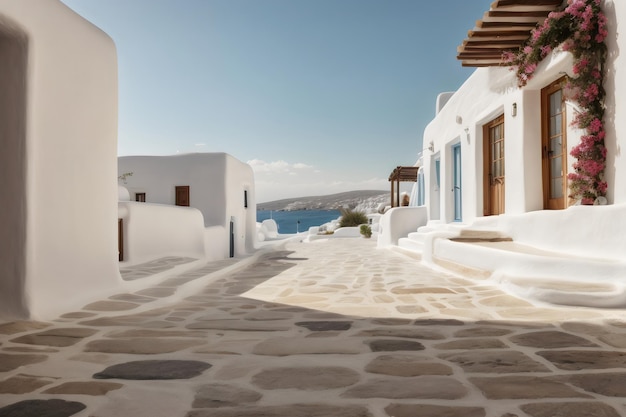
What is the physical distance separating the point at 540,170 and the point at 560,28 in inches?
88.7

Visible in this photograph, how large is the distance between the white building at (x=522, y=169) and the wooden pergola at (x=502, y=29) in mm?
16

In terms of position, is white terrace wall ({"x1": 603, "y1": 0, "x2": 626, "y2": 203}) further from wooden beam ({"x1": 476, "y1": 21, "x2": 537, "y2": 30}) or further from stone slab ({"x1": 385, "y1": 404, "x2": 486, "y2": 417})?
stone slab ({"x1": 385, "y1": 404, "x2": 486, "y2": 417})

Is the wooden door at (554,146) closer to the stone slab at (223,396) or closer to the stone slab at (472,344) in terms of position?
the stone slab at (472,344)

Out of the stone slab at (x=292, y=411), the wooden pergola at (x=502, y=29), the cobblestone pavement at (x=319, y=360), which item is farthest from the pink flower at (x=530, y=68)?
the stone slab at (x=292, y=411)

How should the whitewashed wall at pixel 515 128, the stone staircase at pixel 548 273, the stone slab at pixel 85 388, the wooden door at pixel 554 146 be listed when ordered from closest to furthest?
the stone slab at pixel 85 388, the stone staircase at pixel 548 273, the whitewashed wall at pixel 515 128, the wooden door at pixel 554 146

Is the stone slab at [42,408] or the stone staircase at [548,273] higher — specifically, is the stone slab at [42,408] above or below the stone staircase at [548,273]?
below

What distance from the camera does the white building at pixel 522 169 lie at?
4.93 meters

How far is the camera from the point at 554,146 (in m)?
6.87

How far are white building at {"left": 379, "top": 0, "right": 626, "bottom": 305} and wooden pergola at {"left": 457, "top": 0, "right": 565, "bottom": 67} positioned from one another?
0.05 feet

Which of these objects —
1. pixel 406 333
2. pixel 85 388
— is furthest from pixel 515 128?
pixel 85 388

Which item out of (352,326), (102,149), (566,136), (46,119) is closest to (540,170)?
(566,136)

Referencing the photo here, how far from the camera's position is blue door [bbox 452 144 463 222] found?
1115 cm

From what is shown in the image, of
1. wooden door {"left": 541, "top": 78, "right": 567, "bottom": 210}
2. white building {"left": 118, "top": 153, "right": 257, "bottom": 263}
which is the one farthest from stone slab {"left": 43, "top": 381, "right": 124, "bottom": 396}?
white building {"left": 118, "top": 153, "right": 257, "bottom": 263}

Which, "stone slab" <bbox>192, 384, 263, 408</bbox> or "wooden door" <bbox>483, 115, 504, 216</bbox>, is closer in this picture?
"stone slab" <bbox>192, 384, 263, 408</bbox>
